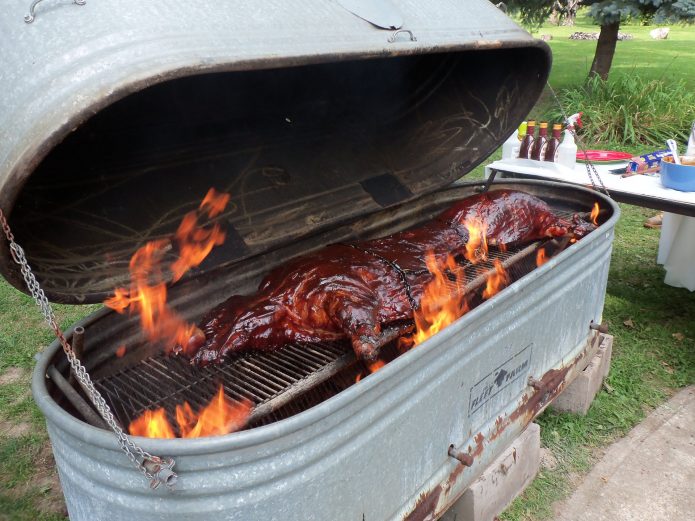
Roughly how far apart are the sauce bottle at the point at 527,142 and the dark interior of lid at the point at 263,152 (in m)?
1.68

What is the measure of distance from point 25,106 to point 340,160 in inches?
75.8

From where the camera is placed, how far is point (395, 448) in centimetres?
194

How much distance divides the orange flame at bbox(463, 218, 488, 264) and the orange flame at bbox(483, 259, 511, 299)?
12.6 inches

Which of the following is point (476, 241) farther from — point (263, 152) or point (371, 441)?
point (371, 441)

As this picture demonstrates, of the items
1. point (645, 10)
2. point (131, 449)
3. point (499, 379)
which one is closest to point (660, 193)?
point (499, 379)

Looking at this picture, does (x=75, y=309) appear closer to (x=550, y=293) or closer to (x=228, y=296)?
(x=228, y=296)

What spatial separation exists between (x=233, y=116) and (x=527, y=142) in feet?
9.60

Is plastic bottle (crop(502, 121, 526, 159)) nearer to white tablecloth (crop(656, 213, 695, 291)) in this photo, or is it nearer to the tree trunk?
white tablecloth (crop(656, 213, 695, 291))

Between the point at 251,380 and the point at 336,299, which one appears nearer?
the point at 251,380

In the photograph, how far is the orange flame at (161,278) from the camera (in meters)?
2.24

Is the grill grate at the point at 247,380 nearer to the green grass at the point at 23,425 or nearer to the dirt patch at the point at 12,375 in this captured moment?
the green grass at the point at 23,425

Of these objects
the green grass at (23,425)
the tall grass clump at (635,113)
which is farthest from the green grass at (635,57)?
the green grass at (23,425)

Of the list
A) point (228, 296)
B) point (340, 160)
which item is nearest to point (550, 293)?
point (340, 160)

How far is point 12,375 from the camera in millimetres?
4027
